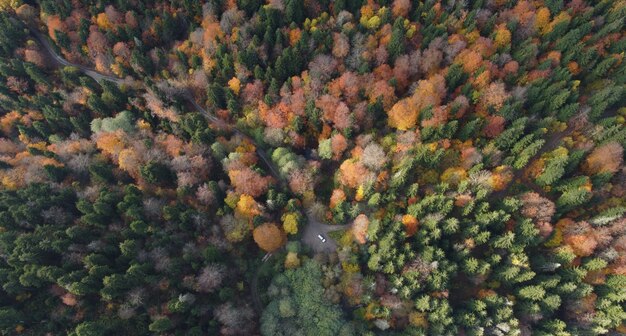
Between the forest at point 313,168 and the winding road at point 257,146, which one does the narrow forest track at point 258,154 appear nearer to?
the winding road at point 257,146

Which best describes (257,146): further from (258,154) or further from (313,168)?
(313,168)

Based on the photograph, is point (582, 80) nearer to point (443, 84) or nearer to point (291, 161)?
point (443, 84)

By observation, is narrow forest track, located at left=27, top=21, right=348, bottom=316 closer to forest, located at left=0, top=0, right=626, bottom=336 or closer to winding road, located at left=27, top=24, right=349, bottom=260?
winding road, located at left=27, top=24, right=349, bottom=260

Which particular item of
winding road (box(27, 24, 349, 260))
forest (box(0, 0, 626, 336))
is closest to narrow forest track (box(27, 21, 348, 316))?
winding road (box(27, 24, 349, 260))

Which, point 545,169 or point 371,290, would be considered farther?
point 545,169

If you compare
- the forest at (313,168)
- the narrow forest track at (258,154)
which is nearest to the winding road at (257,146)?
the narrow forest track at (258,154)

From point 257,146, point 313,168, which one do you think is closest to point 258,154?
point 257,146

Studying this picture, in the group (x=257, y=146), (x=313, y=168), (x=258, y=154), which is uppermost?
(x=257, y=146)

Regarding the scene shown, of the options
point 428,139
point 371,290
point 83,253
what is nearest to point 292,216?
point 371,290
